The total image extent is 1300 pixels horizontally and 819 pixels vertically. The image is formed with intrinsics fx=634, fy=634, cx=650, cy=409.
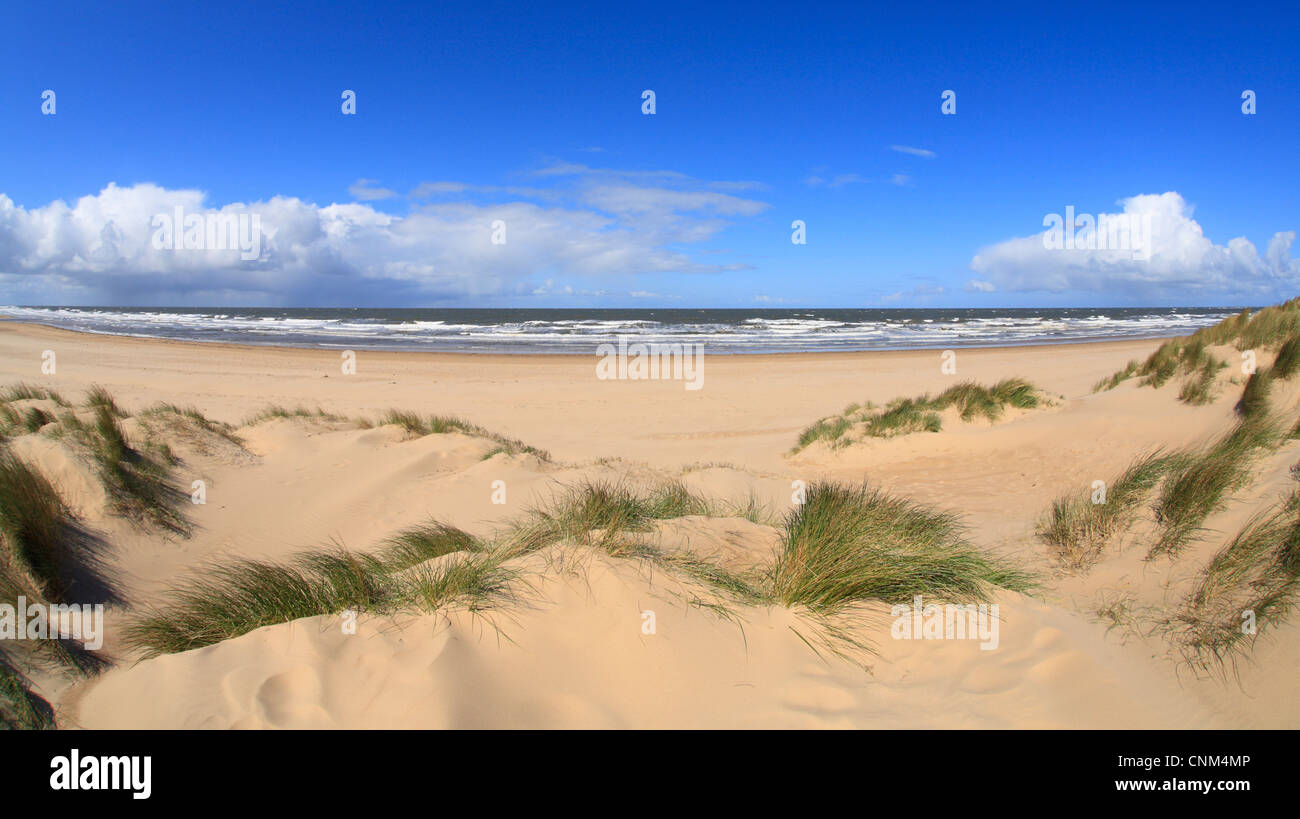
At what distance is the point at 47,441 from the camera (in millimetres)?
6137

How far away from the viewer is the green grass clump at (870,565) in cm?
366

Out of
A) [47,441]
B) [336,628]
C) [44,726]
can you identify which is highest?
[47,441]

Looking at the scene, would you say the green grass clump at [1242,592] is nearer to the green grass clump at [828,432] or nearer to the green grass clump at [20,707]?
the green grass clump at [20,707]

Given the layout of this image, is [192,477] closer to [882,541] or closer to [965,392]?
[882,541]

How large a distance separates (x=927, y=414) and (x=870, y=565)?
7.80m

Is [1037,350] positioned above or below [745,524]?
above

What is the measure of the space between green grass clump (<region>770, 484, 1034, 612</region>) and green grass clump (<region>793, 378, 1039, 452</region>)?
611 centimetres

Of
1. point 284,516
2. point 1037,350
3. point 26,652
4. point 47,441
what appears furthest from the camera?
point 1037,350

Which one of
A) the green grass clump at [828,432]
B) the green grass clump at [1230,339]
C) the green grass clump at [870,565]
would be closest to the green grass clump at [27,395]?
the green grass clump at [870,565]

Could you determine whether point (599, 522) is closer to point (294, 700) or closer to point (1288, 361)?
point (294, 700)

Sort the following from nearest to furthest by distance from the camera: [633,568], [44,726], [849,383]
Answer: [44,726]
[633,568]
[849,383]

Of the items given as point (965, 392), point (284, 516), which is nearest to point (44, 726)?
point (284, 516)

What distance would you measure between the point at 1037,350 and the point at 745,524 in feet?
114

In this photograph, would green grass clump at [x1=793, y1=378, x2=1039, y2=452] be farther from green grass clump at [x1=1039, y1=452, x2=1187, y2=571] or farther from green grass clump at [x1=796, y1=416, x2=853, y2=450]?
green grass clump at [x1=1039, y1=452, x2=1187, y2=571]
